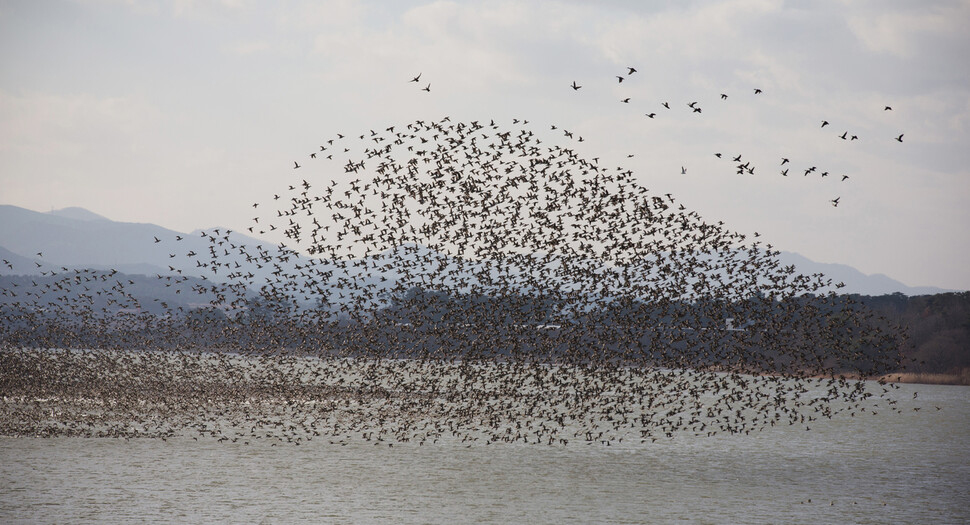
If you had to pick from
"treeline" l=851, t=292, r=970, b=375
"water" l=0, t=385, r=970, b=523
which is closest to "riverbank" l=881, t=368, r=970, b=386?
"treeline" l=851, t=292, r=970, b=375

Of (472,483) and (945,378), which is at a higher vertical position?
(945,378)

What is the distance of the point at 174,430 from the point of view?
46406 mm

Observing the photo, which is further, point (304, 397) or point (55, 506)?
point (304, 397)

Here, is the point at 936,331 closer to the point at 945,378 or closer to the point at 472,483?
the point at 945,378

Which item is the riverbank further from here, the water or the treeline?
the water

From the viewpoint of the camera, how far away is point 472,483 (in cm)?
3497

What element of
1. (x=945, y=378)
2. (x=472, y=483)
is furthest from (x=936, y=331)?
(x=472, y=483)

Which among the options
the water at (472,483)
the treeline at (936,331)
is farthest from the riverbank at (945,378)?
the water at (472,483)

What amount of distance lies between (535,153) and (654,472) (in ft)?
53.2

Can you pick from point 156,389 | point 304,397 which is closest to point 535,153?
point 304,397

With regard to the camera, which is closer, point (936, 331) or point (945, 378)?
point (945, 378)

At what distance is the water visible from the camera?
94.0 ft

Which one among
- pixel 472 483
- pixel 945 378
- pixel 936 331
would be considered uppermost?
pixel 936 331

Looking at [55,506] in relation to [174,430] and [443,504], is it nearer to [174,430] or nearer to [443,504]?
[443,504]
